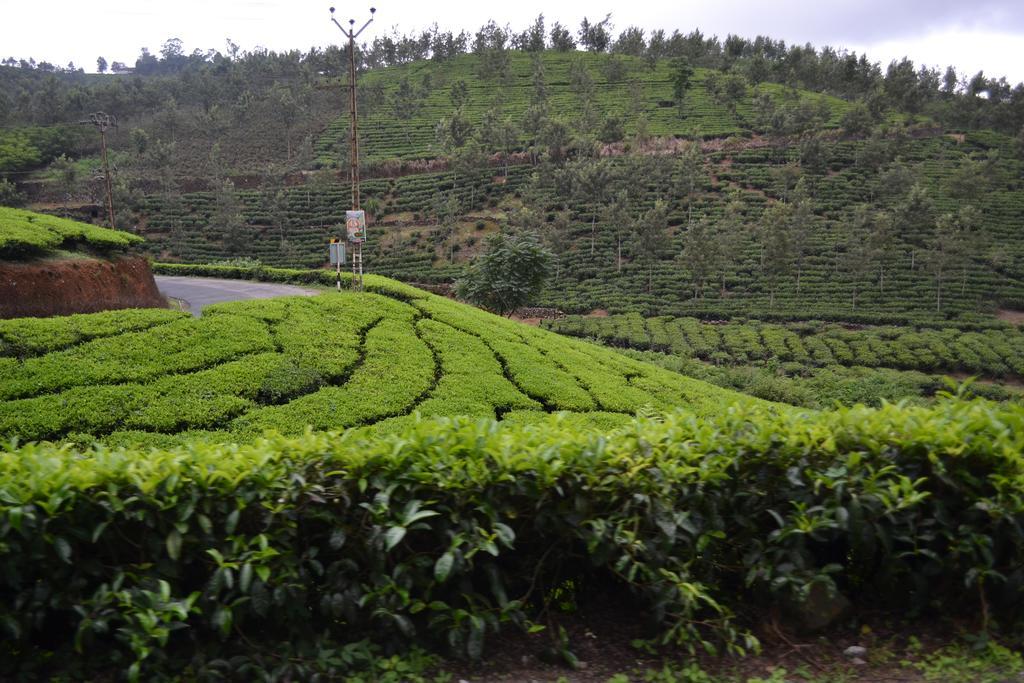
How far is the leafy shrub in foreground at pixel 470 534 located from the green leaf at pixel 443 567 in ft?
0.04

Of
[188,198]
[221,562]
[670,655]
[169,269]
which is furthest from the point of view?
[188,198]

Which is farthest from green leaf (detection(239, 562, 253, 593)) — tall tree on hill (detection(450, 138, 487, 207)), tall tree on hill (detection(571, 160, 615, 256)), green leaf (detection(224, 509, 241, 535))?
tall tree on hill (detection(450, 138, 487, 207))

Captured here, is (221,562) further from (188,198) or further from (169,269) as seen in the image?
(188,198)

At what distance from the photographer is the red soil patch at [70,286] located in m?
8.60

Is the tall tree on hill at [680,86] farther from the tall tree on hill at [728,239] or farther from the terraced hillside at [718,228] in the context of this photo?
the tall tree on hill at [728,239]

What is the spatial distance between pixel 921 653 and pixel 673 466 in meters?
1.18

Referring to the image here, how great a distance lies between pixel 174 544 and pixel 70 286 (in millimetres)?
8841

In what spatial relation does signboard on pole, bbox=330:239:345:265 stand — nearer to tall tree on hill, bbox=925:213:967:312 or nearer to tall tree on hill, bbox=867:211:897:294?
tall tree on hill, bbox=925:213:967:312

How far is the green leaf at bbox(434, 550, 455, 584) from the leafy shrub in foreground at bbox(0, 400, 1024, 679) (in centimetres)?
1

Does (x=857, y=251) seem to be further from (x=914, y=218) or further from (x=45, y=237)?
(x=45, y=237)

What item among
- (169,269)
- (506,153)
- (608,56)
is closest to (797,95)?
(608,56)

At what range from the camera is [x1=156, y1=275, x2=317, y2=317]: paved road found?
16.1m

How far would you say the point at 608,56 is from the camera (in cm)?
7256

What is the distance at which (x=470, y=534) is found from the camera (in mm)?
2461
